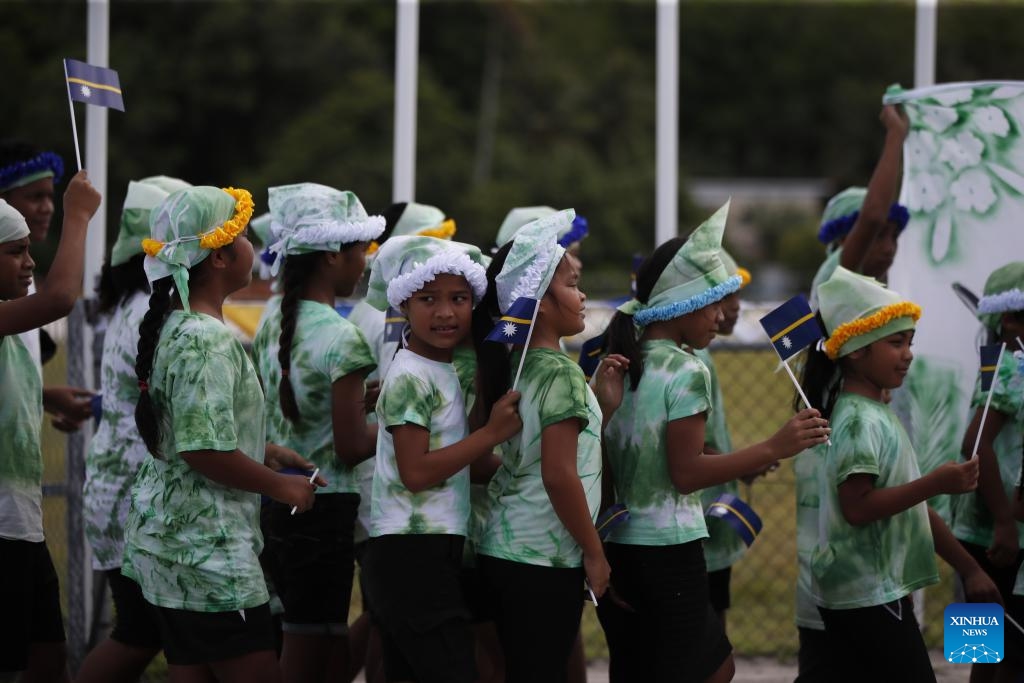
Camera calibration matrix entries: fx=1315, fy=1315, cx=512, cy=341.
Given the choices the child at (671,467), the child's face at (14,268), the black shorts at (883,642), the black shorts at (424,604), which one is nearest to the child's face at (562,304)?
the child at (671,467)

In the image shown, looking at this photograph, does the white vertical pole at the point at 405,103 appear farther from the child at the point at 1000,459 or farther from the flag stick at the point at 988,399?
the flag stick at the point at 988,399

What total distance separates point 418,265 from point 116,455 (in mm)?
1301

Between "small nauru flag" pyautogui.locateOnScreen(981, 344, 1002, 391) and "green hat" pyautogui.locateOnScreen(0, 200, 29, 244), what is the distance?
10.3 ft

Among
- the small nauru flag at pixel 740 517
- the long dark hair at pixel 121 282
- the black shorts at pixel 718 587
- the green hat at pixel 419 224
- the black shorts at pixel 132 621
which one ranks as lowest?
the black shorts at pixel 718 587

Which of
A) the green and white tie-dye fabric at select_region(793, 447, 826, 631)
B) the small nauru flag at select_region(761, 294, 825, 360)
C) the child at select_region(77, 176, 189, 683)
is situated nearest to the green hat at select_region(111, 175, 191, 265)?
the child at select_region(77, 176, 189, 683)

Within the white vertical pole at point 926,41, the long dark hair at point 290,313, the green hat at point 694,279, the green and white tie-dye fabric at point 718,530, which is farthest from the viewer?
the white vertical pole at point 926,41

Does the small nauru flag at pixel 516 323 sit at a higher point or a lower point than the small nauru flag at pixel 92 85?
lower

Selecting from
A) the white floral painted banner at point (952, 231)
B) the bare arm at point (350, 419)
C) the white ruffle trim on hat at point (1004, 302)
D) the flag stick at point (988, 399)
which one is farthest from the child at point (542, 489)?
the white floral painted banner at point (952, 231)

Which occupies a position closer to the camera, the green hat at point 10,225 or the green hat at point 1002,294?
the green hat at point 10,225

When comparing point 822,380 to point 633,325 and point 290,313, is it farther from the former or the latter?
point 290,313

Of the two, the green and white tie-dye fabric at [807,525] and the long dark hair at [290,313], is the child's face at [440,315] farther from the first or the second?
the green and white tie-dye fabric at [807,525]

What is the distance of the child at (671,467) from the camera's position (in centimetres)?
395

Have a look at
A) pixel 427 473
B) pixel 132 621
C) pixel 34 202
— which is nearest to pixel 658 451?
pixel 427 473

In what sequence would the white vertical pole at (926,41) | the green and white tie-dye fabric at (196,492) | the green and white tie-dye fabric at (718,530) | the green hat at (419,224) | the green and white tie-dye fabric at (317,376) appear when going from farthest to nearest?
the white vertical pole at (926,41)
the green hat at (419,224)
the green and white tie-dye fabric at (718,530)
the green and white tie-dye fabric at (317,376)
the green and white tie-dye fabric at (196,492)
